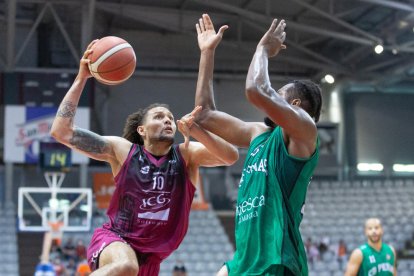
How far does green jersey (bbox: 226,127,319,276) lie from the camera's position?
3.31 meters

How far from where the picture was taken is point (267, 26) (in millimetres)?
20406

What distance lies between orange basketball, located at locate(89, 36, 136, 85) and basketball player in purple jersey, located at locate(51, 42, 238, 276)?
60 mm

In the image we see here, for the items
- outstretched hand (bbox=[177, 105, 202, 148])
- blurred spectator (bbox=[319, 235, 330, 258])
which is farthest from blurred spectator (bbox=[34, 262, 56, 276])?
blurred spectator (bbox=[319, 235, 330, 258])

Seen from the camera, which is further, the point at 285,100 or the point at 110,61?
the point at 110,61

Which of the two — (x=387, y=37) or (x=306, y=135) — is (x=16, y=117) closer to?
(x=387, y=37)

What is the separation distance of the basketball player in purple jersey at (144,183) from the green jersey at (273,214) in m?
1.07

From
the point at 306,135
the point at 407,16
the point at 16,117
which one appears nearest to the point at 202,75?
the point at 306,135

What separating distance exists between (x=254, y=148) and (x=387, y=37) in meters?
16.8

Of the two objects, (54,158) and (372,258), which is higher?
(54,158)

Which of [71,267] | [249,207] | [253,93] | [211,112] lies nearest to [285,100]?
[253,93]

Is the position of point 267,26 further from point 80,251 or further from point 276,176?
point 276,176

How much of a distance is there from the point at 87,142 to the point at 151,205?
0.61 m

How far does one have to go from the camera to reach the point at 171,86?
2297 cm

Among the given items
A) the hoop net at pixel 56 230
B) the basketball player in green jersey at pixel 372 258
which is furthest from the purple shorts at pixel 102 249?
the hoop net at pixel 56 230
